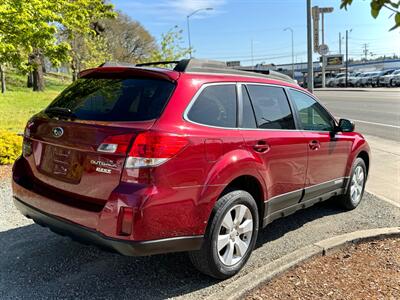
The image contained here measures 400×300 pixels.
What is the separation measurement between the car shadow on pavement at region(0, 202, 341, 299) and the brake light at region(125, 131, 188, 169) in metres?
1.14

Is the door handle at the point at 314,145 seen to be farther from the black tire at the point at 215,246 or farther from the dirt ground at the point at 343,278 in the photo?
the black tire at the point at 215,246

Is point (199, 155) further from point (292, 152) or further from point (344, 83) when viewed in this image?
point (344, 83)

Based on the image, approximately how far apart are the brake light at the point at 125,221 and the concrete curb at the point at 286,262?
2.78 feet

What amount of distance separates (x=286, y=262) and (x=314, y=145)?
4.75ft

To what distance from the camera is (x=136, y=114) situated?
324 cm

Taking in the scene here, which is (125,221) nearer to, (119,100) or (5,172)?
(119,100)

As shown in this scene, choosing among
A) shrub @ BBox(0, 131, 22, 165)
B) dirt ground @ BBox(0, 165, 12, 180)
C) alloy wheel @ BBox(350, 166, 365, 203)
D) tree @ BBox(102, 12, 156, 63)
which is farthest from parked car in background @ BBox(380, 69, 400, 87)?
dirt ground @ BBox(0, 165, 12, 180)

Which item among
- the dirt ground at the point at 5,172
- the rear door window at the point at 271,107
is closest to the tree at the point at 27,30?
the dirt ground at the point at 5,172

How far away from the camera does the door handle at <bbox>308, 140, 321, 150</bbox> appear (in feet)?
15.2

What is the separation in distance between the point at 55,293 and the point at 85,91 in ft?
5.60

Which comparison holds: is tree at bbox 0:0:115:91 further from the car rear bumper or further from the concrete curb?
the concrete curb

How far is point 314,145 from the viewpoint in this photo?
185 inches

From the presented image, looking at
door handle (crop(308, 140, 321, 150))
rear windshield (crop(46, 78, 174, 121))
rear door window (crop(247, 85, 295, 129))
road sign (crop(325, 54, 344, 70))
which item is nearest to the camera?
rear windshield (crop(46, 78, 174, 121))

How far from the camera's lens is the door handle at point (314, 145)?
464 cm
